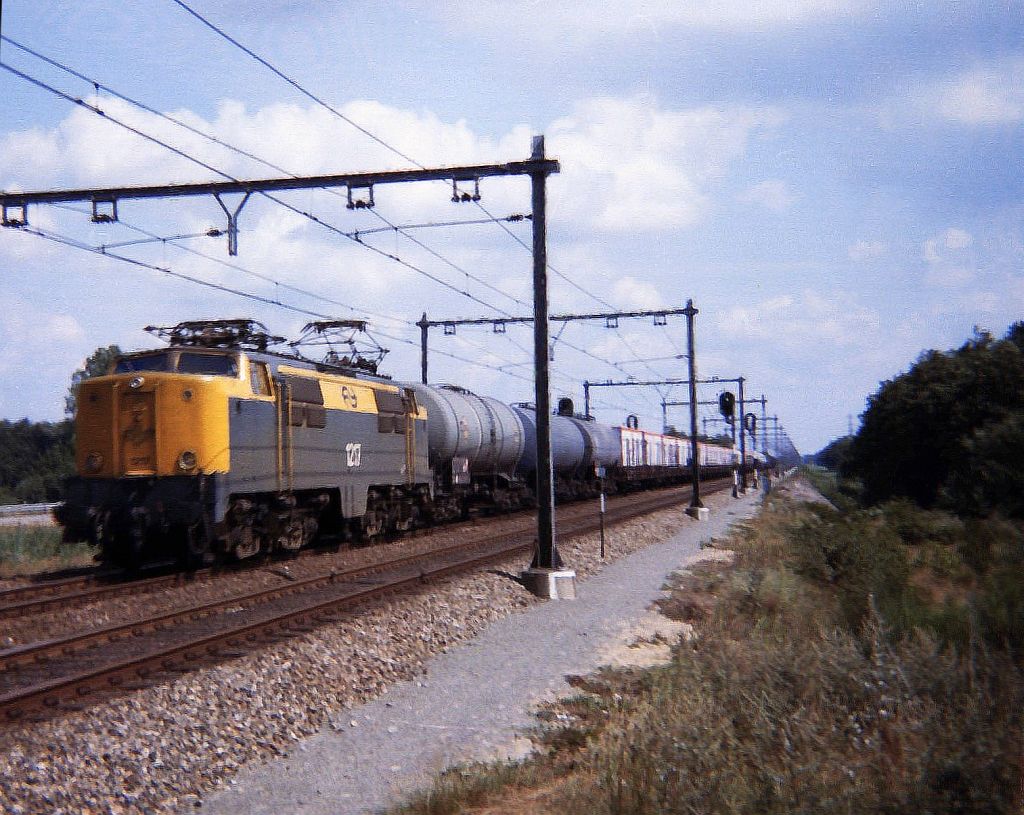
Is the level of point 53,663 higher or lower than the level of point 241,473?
lower

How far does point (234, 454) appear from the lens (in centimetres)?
1488

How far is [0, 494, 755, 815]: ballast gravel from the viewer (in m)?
6.11

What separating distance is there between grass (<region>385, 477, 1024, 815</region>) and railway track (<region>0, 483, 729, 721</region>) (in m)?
3.79

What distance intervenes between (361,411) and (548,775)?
13634mm

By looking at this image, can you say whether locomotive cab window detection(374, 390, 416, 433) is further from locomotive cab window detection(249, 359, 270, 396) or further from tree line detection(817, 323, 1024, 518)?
tree line detection(817, 323, 1024, 518)

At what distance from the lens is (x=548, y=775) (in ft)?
21.1

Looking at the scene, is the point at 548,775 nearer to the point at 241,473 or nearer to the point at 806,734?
the point at 806,734

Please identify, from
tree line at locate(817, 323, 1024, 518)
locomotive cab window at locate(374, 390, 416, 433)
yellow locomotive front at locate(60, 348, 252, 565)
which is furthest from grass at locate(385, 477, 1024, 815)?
tree line at locate(817, 323, 1024, 518)

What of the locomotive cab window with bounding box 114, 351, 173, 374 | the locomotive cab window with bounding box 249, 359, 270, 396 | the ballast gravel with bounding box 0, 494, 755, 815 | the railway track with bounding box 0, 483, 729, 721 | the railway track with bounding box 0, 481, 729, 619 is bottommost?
the ballast gravel with bounding box 0, 494, 755, 815

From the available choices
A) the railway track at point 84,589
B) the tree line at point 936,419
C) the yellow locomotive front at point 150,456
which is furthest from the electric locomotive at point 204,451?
the tree line at point 936,419

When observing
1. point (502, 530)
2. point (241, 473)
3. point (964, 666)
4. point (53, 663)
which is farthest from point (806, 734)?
point (502, 530)

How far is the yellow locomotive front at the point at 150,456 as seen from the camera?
46.9 ft

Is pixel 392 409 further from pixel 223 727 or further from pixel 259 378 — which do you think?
pixel 223 727

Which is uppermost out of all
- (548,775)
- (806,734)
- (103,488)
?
(103,488)
